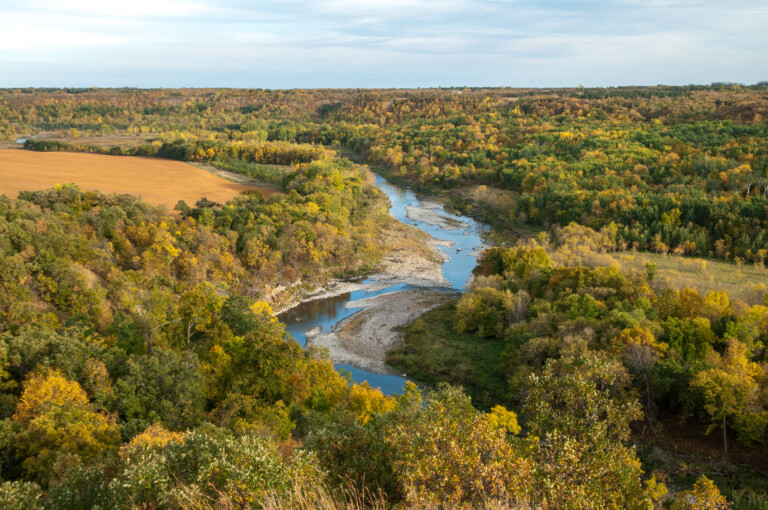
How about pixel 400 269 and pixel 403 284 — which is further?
pixel 400 269

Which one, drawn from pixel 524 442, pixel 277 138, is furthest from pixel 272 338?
pixel 277 138

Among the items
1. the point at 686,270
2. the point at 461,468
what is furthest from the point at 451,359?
the point at 461,468

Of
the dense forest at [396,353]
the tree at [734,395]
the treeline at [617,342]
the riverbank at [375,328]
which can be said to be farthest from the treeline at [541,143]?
the tree at [734,395]

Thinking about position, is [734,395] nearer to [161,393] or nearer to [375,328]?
[375,328]

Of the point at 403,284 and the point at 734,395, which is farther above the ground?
the point at 734,395

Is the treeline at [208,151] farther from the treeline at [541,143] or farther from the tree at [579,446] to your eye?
the tree at [579,446]

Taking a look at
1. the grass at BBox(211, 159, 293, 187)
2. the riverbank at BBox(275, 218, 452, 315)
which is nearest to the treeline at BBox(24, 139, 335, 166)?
the grass at BBox(211, 159, 293, 187)
